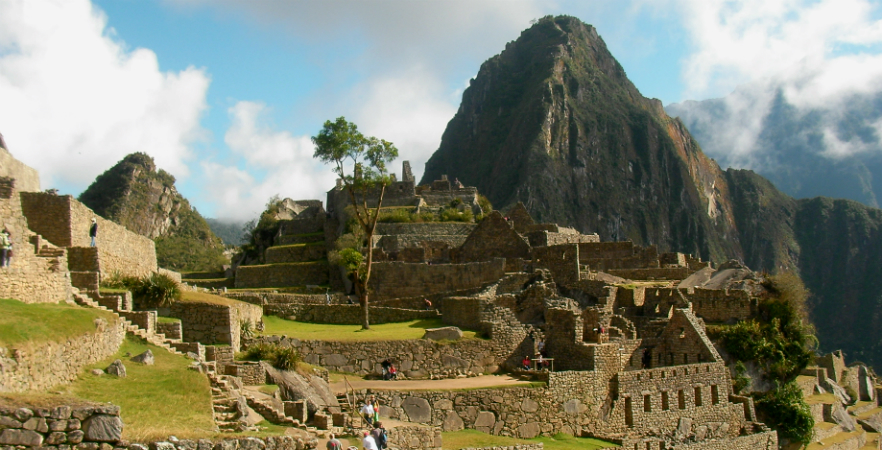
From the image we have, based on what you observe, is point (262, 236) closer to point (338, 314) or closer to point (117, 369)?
point (338, 314)

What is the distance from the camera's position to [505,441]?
63.8ft

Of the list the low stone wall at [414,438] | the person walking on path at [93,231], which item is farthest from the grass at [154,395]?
the person walking on path at [93,231]

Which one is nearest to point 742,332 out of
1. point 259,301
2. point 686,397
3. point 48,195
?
point 686,397

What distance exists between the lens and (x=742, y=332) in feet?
87.8

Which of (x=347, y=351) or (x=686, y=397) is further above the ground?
(x=347, y=351)

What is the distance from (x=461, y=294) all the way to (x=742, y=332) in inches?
404

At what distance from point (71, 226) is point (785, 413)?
76.6 feet

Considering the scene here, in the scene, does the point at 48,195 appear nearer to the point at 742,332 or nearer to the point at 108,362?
the point at 108,362

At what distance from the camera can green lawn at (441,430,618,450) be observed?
1855cm

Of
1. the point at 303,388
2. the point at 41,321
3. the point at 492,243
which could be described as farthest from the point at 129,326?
the point at 492,243

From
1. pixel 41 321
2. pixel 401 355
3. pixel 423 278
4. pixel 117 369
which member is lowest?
pixel 401 355

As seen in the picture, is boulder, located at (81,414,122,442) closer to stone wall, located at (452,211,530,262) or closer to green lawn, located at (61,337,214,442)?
green lawn, located at (61,337,214,442)

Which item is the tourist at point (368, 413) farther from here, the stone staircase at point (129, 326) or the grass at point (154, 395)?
the stone staircase at point (129, 326)

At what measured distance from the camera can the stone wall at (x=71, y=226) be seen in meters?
20.4
